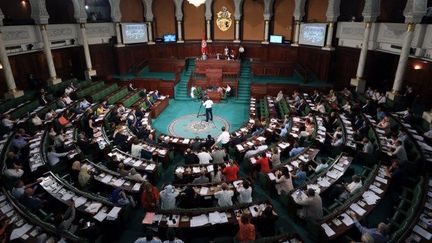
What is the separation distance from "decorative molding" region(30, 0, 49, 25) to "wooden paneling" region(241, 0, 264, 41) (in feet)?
49.2

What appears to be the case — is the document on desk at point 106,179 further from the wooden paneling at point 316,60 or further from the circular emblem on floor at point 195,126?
the wooden paneling at point 316,60

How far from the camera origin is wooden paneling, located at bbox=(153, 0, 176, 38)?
2528 cm

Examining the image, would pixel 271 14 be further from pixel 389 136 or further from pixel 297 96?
pixel 389 136

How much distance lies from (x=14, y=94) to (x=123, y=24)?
9.74 m

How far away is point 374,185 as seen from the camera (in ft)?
28.3

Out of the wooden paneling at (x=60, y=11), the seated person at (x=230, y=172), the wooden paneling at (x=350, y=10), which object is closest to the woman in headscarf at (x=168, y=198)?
the seated person at (x=230, y=172)

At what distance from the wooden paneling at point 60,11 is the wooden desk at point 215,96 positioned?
10966 millimetres

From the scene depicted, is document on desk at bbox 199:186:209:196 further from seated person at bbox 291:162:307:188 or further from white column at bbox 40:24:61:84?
white column at bbox 40:24:61:84

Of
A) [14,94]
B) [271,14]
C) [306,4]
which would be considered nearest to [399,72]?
[306,4]

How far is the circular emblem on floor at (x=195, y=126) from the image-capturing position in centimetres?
1566

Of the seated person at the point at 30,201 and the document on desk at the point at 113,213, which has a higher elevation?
the seated person at the point at 30,201

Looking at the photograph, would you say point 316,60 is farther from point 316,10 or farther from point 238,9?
point 238,9

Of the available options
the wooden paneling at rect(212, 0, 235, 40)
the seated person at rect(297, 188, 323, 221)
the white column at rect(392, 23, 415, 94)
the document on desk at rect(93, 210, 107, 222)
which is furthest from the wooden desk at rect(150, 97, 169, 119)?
the white column at rect(392, 23, 415, 94)

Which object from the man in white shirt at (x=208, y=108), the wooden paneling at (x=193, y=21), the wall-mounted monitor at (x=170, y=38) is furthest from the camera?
the wooden paneling at (x=193, y=21)
